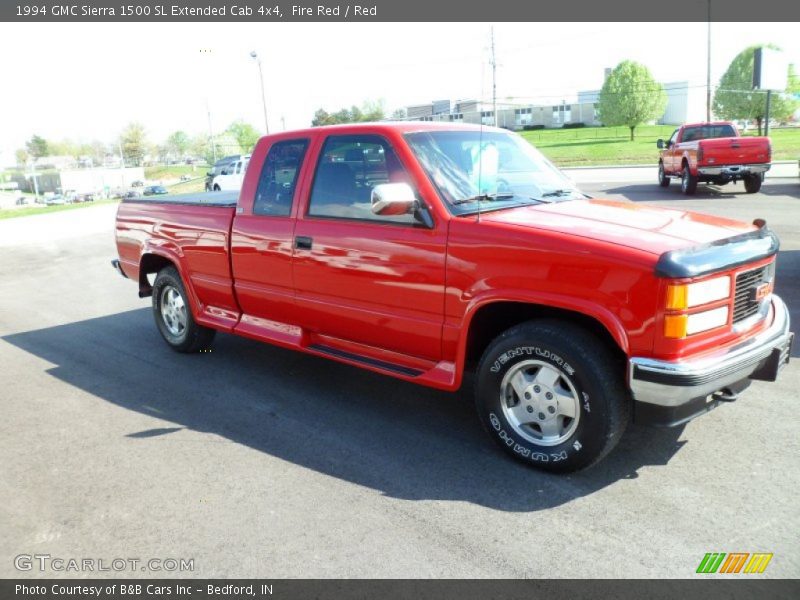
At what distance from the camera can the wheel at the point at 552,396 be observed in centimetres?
348

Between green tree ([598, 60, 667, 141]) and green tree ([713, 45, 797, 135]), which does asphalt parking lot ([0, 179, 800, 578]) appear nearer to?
green tree ([713, 45, 797, 135])

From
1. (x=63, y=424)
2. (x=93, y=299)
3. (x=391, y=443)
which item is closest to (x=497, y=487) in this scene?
(x=391, y=443)

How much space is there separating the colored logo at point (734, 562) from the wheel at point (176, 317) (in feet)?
15.1

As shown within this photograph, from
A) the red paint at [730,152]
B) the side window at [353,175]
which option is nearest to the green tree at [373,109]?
the side window at [353,175]

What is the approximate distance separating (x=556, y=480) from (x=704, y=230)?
1.65 m

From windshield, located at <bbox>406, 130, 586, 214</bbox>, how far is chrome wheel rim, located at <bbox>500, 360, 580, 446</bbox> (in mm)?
1050

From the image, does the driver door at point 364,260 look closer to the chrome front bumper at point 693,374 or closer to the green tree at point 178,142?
the chrome front bumper at point 693,374

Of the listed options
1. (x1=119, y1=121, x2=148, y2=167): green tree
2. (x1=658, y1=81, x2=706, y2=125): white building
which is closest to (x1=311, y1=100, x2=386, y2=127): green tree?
(x1=658, y1=81, x2=706, y2=125): white building

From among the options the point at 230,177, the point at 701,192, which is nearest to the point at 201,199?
the point at 701,192

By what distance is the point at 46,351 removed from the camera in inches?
263
